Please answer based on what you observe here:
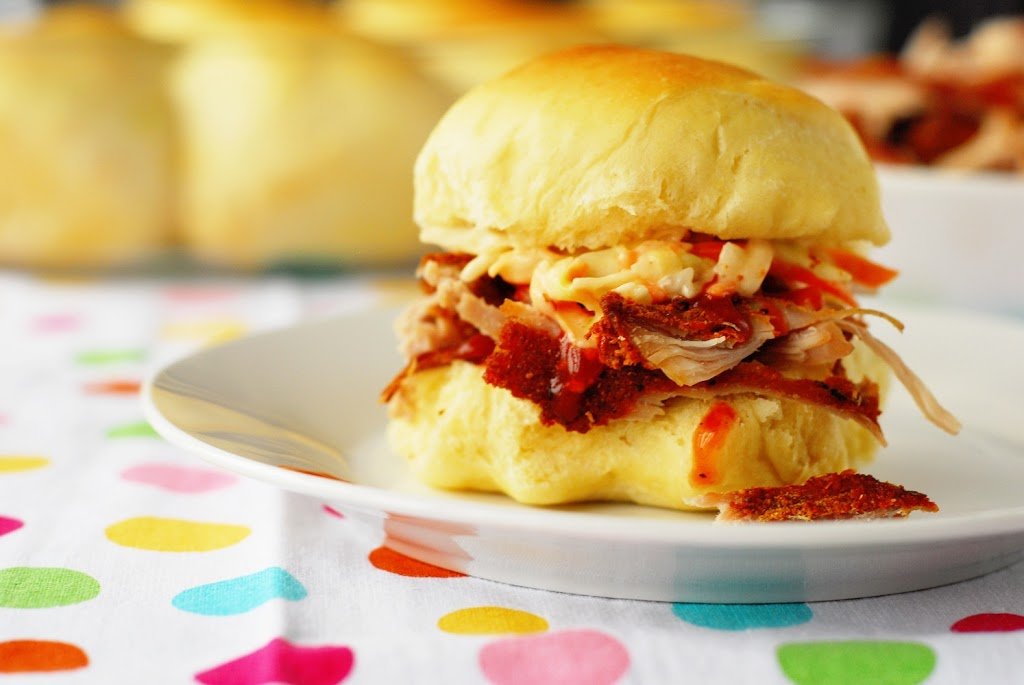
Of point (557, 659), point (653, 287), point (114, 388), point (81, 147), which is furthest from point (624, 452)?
point (81, 147)

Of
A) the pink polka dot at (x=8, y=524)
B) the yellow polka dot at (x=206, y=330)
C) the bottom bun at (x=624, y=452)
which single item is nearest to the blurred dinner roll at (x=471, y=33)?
the yellow polka dot at (x=206, y=330)

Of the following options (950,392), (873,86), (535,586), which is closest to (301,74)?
(873,86)

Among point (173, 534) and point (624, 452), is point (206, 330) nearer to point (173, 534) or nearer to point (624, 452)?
point (173, 534)

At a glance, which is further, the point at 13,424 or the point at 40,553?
the point at 13,424

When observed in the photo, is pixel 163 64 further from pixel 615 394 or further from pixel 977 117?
pixel 615 394

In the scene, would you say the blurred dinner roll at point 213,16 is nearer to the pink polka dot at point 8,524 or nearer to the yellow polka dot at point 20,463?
the yellow polka dot at point 20,463

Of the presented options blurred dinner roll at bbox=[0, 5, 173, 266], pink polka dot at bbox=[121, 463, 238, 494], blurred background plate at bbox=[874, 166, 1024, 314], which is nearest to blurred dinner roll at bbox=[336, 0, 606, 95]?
blurred dinner roll at bbox=[0, 5, 173, 266]
